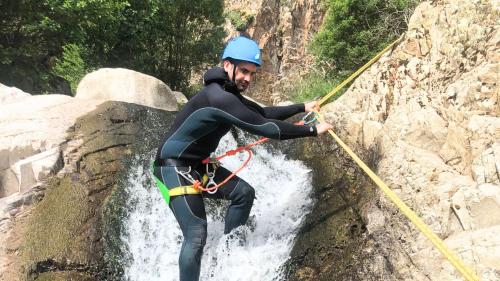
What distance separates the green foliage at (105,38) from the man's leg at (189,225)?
896 cm

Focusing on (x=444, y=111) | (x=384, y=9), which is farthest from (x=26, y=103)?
(x=384, y=9)

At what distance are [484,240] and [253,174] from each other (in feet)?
13.3

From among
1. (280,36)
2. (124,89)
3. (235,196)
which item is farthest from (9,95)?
(280,36)

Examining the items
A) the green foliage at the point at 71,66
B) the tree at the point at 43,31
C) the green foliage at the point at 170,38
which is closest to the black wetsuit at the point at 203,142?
the tree at the point at 43,31

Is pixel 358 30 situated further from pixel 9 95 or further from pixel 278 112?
pixel 9 95

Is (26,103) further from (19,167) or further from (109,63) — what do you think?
(109,63)

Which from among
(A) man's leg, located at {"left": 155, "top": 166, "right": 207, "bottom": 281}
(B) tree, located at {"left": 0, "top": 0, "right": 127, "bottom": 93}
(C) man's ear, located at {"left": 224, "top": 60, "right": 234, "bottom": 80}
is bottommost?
(A) man's leg, located at {"left": 155, "top": 166, "right": 207, "bottom": 281}

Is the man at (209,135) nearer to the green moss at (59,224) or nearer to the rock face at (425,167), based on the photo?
the rock face at (425,167)

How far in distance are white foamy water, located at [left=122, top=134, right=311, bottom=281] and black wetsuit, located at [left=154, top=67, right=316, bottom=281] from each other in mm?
1041

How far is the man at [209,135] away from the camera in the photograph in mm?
3291

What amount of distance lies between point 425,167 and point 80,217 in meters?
4.13

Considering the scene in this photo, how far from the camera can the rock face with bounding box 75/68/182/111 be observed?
30.0ft

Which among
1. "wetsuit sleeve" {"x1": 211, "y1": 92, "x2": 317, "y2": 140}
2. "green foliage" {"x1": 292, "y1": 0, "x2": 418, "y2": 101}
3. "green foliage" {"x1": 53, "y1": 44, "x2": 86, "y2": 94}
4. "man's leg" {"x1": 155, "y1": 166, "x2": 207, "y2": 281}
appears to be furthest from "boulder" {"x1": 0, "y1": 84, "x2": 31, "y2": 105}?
"green foliage" {"x1": 292, "y1": 0, "x2": 418, "y2": 101}

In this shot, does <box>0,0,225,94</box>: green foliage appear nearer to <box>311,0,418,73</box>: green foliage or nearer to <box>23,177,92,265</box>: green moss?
<box>311,0,418,73</box>: green foliage
